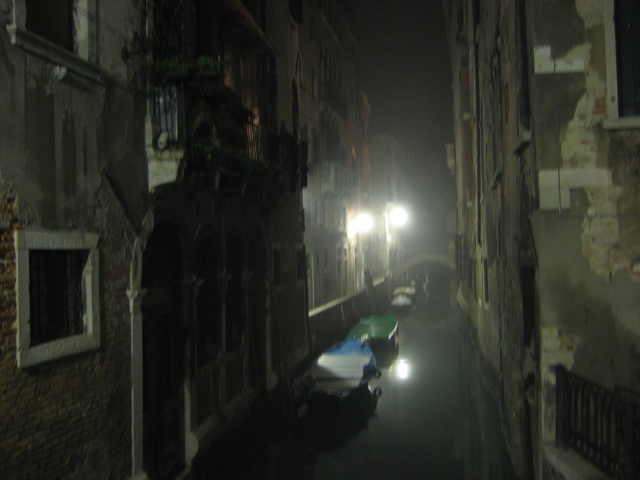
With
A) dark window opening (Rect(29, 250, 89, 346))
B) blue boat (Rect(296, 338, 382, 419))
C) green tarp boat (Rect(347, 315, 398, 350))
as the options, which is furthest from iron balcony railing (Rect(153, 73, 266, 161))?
green tarp boat (Rect(347, 315, 398, 350))

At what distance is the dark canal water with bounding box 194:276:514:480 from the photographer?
28.6 feet

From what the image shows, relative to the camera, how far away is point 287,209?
12.1 metres

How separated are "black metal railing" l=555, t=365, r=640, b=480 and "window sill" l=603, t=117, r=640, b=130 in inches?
96.6

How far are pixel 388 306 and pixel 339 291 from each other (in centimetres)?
825

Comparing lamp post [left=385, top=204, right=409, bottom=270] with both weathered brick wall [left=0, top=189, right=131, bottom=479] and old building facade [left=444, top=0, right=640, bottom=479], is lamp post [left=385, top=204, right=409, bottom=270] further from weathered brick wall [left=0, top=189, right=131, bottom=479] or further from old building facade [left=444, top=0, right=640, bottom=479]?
weathered brick wall [left=0, top=189, right=131, bottom=479]

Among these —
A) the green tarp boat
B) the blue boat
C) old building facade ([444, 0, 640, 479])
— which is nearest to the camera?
old building facade ([444, 0, 640, 479])

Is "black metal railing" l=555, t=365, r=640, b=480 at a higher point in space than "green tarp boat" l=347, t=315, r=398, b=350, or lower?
higher

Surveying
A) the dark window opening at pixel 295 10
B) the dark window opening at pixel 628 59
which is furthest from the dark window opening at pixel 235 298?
the dark window opening at pixel 295 10

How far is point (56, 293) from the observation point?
15.3 ft

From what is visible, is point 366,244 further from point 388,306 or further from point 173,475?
point 173,475

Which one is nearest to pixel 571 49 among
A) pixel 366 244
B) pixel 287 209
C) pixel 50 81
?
pixel 50 81

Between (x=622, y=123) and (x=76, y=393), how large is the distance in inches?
226

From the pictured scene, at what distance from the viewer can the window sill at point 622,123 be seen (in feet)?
18.1

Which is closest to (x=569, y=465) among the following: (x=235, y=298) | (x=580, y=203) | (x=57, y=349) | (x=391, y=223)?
(x=580, y=203)
